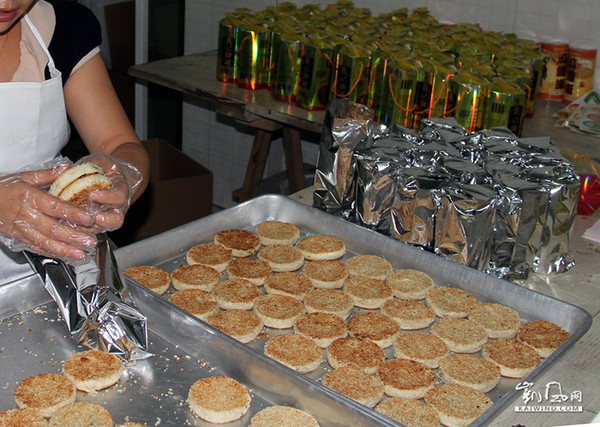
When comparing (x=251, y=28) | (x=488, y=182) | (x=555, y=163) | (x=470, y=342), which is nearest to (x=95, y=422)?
(x=470, y=342)

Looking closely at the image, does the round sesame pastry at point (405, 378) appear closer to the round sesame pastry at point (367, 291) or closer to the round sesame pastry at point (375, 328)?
the round sesame pastry at point (375, 328)

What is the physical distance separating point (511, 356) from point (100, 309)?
0.92 m

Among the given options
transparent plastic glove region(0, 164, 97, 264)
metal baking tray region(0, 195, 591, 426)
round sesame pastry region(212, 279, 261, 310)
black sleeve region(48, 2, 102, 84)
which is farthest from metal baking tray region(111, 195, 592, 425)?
black sleeve region(48, 2, 102, 84)

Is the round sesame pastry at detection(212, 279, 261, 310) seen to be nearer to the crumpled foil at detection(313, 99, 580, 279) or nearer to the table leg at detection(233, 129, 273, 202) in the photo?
the crumpled foil at detection(313, 99, 580, 279)

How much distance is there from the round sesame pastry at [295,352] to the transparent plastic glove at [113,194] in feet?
1.45

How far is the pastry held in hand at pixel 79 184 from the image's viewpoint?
1.44 m

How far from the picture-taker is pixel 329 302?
1.77 meters

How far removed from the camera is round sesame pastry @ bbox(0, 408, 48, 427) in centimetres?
128

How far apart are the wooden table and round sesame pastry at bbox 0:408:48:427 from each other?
191 centimetres

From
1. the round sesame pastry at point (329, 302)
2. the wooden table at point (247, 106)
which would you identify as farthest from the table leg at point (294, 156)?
the round sesame pastry at point (329, 302)

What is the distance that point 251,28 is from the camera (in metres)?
3.32

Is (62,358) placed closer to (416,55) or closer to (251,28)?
(416,55)

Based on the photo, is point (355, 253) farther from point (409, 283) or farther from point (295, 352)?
point (295, 352)

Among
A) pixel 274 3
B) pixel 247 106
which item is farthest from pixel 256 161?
pixel 274 3
